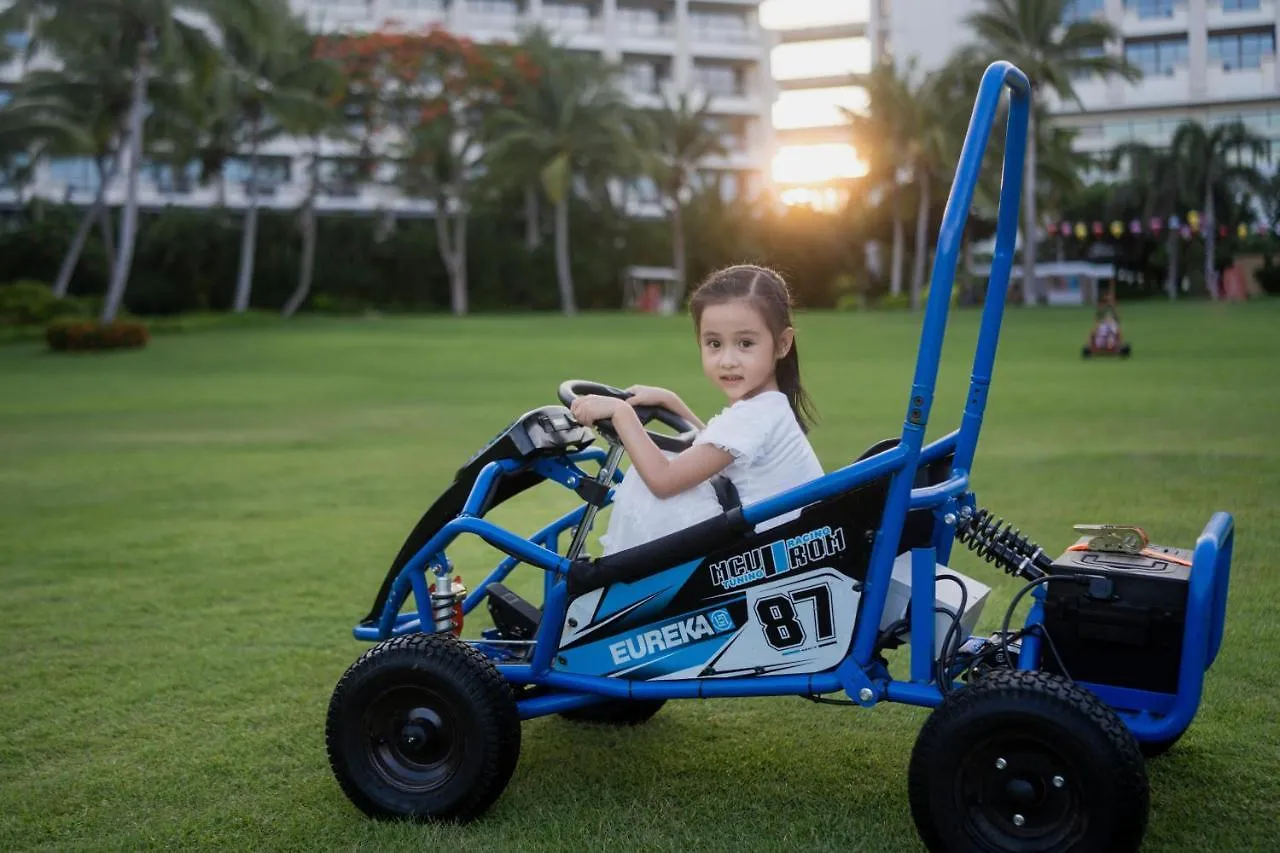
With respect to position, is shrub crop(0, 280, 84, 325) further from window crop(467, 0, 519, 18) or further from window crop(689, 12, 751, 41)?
window crop(689, 12, 751, 41)

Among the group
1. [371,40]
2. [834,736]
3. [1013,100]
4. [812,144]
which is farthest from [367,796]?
[812,144]

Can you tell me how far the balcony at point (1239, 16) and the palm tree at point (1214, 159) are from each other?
175 inches

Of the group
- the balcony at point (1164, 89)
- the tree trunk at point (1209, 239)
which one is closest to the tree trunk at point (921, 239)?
the tree trunk at point (1209, 239)

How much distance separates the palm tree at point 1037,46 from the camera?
152ft

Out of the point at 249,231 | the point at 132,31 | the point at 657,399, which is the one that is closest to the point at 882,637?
the point at 657,399

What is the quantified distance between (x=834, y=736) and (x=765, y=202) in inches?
2290

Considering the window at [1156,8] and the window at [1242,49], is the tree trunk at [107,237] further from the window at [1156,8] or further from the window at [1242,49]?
the window at [1242,49]

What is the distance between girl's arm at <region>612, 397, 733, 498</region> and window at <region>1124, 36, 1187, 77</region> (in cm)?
6503

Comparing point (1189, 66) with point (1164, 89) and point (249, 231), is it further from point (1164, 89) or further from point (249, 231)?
point (249, 231)

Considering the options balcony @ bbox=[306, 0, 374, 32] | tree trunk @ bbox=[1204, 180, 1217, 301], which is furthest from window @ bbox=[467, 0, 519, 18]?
tree trunk @ bbox=[1204, 180, 1217, 301]

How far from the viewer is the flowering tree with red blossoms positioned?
48156mm

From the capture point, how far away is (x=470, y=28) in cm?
6762

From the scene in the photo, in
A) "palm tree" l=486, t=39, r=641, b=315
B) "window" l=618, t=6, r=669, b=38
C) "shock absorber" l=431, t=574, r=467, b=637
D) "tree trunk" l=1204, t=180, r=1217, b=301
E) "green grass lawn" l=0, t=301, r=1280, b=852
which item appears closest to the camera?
"green grass lawn" l=0, t=301, r=1280, b=852

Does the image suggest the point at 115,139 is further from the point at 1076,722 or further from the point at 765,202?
the point at 1076,722
